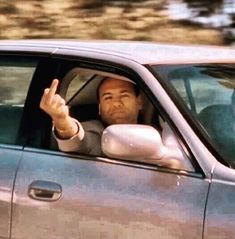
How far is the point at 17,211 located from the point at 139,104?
30.7 inches

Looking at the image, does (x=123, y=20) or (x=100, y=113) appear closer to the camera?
(x=100, y=113)

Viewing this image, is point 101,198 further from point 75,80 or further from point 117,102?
point 75,80

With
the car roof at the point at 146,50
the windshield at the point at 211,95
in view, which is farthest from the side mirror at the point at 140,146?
the car roof at the point at 146,50

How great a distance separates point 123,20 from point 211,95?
26.1 feet

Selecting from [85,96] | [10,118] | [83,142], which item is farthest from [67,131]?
[85,96]

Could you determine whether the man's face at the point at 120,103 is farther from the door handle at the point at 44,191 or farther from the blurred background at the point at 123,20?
the blurred background at the point at 123,20

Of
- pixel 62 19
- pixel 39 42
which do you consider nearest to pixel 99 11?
pixel 62 19

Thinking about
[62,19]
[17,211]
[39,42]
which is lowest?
[62,19]

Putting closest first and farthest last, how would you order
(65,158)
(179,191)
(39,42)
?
1. (179,191)
2. (65,158)
3. (39,42)

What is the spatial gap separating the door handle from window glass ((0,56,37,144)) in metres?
0.35

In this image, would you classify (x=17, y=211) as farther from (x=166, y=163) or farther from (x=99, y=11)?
(x=99, y=11)

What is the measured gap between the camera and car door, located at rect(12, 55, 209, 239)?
11.5ft

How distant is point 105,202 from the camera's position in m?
3.68

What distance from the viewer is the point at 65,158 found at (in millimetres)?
3926
